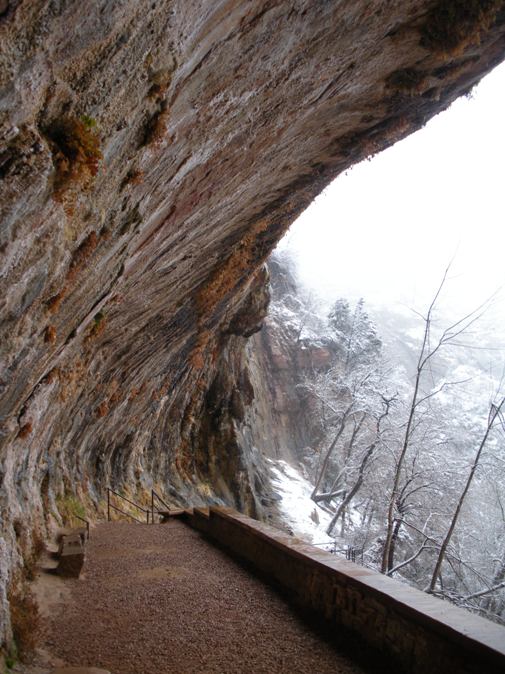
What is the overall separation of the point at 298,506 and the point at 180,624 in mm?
17031

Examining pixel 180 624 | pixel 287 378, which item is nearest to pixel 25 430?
pixel 180 624

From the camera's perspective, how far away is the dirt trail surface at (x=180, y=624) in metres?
4.06

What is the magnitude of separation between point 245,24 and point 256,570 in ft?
20.5

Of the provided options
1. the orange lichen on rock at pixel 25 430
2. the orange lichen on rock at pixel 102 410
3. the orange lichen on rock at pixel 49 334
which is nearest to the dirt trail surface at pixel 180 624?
the orange lichen on rock at pixel 25 430

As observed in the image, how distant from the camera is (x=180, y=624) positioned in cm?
480

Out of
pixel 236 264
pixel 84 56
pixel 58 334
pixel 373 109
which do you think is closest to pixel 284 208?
pixel 236 264

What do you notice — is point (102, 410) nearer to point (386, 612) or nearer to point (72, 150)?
point (386, 612)

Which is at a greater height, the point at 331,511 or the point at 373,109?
the point at 373,109

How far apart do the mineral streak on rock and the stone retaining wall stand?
306 cm

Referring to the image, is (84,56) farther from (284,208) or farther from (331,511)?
(331,511)

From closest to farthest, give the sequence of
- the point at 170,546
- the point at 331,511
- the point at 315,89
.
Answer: the point at 315,89, the point at 170,546, the point at 331,511

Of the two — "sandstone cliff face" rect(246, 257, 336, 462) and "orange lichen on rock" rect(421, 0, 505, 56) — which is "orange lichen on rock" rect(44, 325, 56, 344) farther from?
"sandstone cliff face" rect(246, 257, 336, 462)

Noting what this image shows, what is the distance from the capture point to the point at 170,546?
7.84m

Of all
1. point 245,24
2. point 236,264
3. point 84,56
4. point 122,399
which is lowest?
point 122,399
